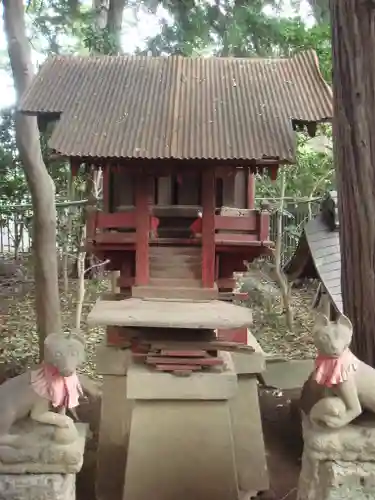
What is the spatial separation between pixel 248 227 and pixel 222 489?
1903 millimetres

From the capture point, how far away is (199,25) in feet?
21.5

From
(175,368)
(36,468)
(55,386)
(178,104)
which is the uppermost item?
(178,104)

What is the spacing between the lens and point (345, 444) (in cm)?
321

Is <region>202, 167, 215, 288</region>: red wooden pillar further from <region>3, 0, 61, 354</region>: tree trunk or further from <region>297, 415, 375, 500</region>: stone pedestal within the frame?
<region>3, 0, 61, 354</region>: tree trunk

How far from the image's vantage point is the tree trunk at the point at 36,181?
5.88m

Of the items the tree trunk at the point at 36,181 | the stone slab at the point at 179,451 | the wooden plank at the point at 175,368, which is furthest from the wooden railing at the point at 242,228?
the tree trunk at the point at 36,181

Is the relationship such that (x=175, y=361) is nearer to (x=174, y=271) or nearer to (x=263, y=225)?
(x=174, y=271)

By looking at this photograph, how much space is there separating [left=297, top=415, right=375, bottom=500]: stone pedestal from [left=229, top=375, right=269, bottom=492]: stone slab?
1291 mm

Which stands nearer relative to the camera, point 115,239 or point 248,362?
point 115,239

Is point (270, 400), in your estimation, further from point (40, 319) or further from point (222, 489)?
point (40, 319)

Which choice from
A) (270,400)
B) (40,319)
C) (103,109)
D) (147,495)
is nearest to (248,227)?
(103,109)

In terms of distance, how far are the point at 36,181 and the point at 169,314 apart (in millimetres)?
3073

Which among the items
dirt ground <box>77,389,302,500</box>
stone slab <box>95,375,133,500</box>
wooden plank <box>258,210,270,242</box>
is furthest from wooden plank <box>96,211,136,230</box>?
dirt ground <box>77,389,302,500</box>

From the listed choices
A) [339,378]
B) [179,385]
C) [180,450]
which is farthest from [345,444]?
[180,450]
